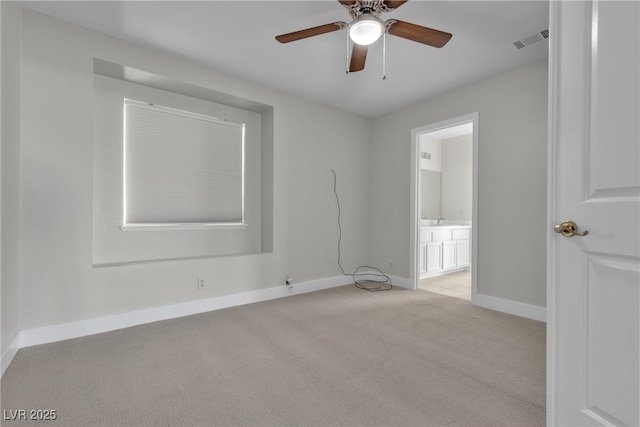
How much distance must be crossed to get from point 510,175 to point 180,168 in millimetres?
3533

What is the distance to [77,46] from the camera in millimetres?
2520

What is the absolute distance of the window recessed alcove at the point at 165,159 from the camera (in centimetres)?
286

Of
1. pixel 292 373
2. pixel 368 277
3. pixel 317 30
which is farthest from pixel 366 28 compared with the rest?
pixel 368 277

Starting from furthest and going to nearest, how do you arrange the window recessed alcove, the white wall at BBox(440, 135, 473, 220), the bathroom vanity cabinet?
the white wall at BBox(440, 135, 473, 220) < the bathroom vanity cabinet < the window recessed alcove

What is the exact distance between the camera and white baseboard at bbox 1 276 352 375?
7.53 ft

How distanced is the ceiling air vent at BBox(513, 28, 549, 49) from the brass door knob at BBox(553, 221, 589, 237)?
215 cm

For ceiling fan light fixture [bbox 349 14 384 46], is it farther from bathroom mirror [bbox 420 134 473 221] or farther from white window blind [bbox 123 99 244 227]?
bathroom mirror [bbox 420 134 473 221]

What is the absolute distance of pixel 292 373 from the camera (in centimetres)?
193

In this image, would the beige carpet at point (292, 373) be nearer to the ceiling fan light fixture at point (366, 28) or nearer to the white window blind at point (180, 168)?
the white window blind at point (180, 168)

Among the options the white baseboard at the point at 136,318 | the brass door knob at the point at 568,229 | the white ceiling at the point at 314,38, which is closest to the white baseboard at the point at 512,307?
the white baseboard at the point at 136,318

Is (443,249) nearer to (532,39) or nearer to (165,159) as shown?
(532,39)

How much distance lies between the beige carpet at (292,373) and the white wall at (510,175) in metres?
0.49

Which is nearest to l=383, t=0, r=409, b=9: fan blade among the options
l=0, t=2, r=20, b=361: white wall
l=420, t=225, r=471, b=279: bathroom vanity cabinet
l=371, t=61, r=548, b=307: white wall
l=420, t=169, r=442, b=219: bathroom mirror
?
l=371, t=61, r=548, b=307: white wall

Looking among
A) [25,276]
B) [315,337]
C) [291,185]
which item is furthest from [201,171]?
[315,337]
